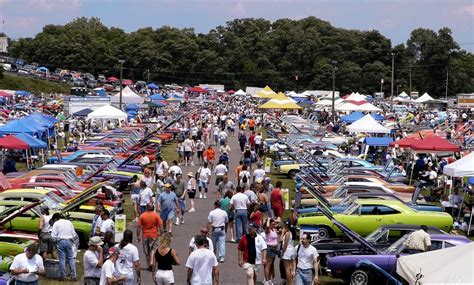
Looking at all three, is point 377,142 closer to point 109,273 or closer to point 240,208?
point 240,208

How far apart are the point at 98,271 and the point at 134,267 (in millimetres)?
595

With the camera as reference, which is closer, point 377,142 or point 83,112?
point 377,142

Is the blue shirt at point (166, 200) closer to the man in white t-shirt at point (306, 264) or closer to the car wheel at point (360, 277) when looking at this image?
the car wheel at point (360, 277)

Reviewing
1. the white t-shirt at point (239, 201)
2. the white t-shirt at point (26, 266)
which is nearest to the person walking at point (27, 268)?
the white t-shirt at point (26, 266)

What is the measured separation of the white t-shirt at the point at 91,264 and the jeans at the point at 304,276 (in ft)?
10.9

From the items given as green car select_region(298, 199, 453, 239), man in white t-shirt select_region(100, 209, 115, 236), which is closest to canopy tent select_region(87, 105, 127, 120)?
green car select_region(298, 199, 453, 239)

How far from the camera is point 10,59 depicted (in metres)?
122

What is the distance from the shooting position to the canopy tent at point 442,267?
32.5 feet

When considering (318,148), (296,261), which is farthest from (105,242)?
(318,148)

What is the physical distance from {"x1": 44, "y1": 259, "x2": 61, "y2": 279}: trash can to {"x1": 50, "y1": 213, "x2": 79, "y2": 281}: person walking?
92 mm

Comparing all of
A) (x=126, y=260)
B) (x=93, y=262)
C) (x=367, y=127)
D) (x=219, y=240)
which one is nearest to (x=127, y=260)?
(x=126, y=260)

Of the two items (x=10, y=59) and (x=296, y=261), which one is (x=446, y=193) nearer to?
(x=296, y=261)

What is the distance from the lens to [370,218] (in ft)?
68.3

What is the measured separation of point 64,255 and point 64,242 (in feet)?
1.06
